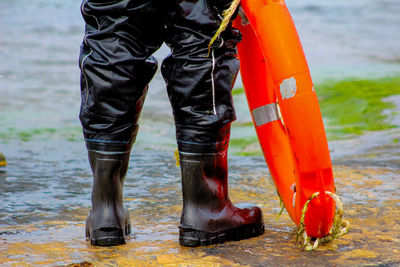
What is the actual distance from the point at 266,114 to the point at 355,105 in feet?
12.3

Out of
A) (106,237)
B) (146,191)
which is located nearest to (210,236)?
(106,237)

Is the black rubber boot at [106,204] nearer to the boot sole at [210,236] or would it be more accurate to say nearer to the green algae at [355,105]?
the boot sole at [210,236]

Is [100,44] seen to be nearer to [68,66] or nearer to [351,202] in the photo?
[351,202]

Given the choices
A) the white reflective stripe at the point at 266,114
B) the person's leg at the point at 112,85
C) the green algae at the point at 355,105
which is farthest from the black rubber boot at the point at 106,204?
the green algae at the point at 355,105

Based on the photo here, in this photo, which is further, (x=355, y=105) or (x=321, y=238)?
(x=355, y=105)

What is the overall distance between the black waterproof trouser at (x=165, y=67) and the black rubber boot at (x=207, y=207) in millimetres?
58

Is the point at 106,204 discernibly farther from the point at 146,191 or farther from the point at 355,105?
the point at 355,105

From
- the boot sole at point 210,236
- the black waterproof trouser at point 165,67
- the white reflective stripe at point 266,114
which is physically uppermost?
the black waterproof trouser at point 165,67

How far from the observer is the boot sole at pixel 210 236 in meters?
2.13

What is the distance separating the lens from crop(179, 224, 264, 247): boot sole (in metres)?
2.13

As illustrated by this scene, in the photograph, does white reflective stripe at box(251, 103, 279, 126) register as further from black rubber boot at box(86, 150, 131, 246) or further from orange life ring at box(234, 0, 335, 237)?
black rubber boot at box(86, 150, 131, 246)

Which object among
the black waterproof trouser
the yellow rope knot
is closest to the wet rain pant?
the black waterproof trouser

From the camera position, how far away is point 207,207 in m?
2.18

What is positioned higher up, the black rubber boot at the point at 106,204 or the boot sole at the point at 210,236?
the black rubber boot at the point at 106,204
